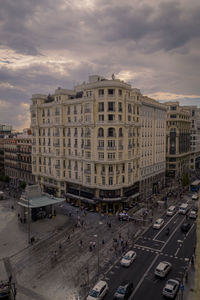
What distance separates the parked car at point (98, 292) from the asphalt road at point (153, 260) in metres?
1.07

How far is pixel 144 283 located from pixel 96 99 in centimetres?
4490

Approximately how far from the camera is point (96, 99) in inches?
2469

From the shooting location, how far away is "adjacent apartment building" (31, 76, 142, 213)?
6178cm

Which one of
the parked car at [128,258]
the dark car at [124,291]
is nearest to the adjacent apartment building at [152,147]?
the parked car at [128,258]

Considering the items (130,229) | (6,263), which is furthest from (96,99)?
(6,263)

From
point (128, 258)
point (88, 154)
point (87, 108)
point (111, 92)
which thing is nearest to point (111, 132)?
point (88, 154)

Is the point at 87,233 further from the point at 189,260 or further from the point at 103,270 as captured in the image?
the point at 189,260

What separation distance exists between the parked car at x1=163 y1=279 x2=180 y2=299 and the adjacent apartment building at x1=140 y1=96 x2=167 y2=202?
4269 centimetres

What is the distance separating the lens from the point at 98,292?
3009 centimetres

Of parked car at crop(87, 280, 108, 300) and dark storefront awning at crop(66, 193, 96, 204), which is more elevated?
dark storefront awning at crop(66, 193, 96, 204)

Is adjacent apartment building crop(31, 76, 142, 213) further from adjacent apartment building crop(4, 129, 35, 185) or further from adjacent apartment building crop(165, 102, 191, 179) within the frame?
adjacent apartment building crop(165, 102, 191, 179)

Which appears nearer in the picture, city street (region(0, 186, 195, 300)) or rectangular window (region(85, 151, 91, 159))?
city street (region(0, 186, 195, 300))

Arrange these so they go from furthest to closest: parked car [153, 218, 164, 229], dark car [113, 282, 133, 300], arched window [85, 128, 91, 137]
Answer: arched window [85, 128, 91, 137]
parked car [153, 218, 164, 229]
dark car [113, 282, 133, 300]

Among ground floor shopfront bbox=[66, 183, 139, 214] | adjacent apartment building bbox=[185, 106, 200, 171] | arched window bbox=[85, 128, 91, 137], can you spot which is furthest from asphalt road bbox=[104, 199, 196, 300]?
adjacent apartment building bbox=[185, 106, 200, 171]
